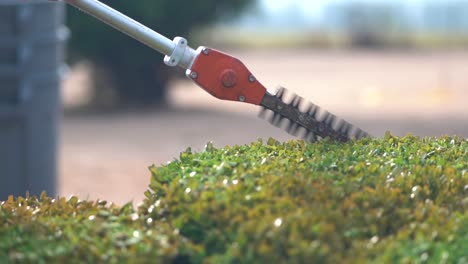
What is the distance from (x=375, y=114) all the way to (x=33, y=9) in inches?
489

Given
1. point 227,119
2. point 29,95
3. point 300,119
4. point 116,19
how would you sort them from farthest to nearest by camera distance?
point 227,119, point 29,95, point 300,119, point 116,19

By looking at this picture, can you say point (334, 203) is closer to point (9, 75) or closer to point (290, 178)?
point (290, 178)

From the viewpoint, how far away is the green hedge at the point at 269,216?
348 cm

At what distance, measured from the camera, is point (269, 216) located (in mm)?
3609

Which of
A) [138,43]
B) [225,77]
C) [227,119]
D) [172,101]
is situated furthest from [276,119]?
[172,101]

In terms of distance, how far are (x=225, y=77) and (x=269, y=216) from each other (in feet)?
4.41

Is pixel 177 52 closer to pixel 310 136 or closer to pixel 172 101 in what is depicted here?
pixel 310 136

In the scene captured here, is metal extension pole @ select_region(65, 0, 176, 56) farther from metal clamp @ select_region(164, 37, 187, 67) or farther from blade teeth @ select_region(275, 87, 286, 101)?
blade teeth @ select_region(275, 87, 286, 101)

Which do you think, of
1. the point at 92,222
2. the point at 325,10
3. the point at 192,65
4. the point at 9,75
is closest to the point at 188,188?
the point at 92,222

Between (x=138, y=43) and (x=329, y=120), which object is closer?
(x=329, y=120)

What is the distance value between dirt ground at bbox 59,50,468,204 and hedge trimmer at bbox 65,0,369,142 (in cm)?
662

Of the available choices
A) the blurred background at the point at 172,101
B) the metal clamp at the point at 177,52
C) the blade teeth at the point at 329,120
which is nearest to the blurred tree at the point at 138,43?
the blurred background at the point at 172,101

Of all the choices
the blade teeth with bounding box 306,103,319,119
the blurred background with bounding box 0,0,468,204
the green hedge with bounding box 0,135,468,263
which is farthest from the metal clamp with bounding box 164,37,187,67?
the blurred background with bounding box 0,0,468,204

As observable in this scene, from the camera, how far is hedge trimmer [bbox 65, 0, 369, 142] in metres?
4.70
